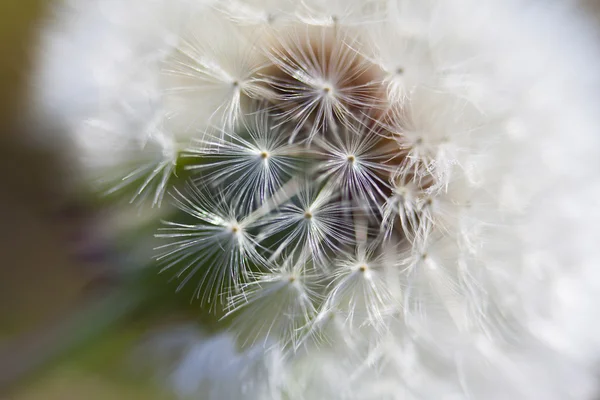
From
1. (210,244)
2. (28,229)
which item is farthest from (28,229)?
(210,244)

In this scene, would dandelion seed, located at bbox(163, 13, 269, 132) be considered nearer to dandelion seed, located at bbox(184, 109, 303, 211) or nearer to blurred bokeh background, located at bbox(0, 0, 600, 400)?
dandelion seed, located at bbox(184, 109, 303, 211)

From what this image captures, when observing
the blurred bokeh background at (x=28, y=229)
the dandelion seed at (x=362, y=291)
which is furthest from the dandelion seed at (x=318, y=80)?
the blurred bokeh background at (x=28, y=229)

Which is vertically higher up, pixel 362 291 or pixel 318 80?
pixel 318 80

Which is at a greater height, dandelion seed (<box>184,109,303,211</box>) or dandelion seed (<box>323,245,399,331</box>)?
dandelion seed (<box>184,109,303,211</box>)

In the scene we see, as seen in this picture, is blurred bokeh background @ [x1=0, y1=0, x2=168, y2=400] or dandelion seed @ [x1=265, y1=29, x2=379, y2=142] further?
blurred bokeh background @ [x1=0, y1=0, x2=168, y2=400]

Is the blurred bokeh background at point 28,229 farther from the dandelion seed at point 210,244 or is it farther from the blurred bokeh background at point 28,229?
the dandelion seed at point 210,244

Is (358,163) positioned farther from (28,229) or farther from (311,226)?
(28,229)

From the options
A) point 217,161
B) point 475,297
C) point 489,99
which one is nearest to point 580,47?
point 489,99

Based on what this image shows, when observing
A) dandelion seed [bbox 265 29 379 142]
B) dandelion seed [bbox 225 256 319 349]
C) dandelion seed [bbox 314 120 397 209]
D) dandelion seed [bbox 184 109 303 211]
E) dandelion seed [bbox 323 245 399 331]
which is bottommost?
dandelion seed [bbox 225 256 319 349]

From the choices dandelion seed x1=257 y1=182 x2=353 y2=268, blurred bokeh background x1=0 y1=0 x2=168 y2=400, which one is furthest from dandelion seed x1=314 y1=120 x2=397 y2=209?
blurred bokeh background x1=0 y1=0 x2=168 y2=400

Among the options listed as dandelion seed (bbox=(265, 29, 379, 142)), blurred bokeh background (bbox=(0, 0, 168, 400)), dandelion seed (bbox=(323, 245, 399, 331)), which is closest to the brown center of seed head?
dandelion seed (bbox=(265, 29, 379, 142))

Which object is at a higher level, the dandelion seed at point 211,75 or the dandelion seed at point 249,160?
the dandelion seed at point 211,75

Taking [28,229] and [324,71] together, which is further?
[28,229]
